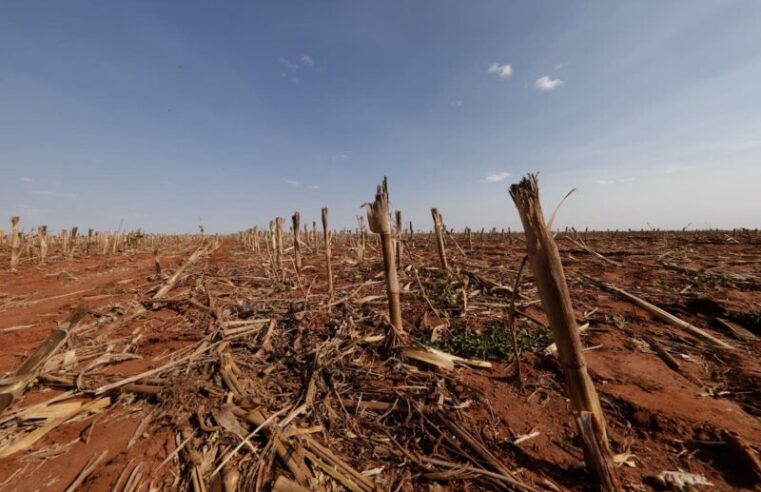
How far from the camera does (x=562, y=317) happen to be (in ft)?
7.03

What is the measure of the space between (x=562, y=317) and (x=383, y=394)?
75.5 inches

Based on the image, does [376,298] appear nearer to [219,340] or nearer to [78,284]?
[219,340]

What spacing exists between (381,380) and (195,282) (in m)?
5.94

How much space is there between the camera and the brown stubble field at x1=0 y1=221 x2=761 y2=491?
2268mm

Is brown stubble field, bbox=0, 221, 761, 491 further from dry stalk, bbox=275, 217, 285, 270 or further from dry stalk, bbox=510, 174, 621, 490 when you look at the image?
dry stalk, bbox=275, 217, 285, 270

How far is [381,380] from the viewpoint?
11.2ft

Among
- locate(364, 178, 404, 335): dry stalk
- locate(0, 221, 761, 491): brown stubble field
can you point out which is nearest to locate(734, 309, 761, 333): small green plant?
locate(0, 221, 761, 491): brown stubble field

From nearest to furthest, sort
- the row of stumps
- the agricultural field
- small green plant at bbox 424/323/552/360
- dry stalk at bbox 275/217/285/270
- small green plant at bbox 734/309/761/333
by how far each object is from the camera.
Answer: the row of stumps, the agricultural field, small green plant at bbox 424/323/552/360, small green plant at bbox 734/309/761/333, dry stalk at bbox 275/217/285/270

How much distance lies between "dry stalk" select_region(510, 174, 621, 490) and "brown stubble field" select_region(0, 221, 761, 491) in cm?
31

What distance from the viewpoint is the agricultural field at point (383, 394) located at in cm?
219

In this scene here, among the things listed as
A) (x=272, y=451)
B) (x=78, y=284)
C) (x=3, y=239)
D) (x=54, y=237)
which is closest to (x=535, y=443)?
(x=272, y=451)

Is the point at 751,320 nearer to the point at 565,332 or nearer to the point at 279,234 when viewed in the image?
the point at 565,332

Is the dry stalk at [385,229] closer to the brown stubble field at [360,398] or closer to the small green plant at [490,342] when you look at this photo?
the brown stubble field at [360,398]

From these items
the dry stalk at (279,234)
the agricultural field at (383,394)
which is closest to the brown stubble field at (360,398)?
the agricultural field at (383,394)
